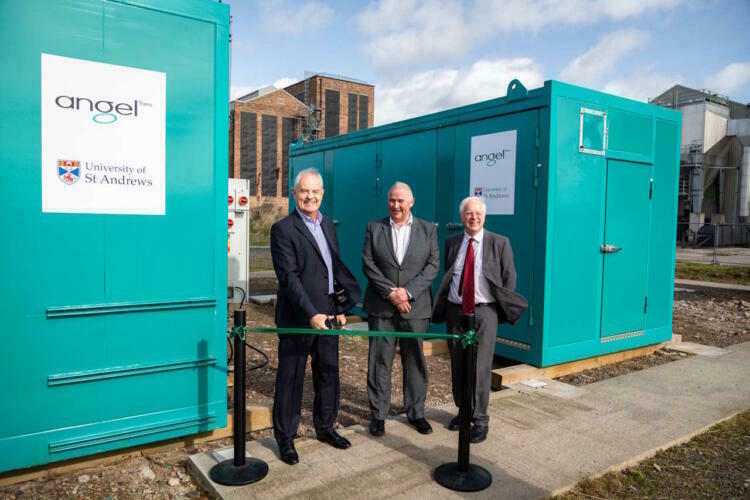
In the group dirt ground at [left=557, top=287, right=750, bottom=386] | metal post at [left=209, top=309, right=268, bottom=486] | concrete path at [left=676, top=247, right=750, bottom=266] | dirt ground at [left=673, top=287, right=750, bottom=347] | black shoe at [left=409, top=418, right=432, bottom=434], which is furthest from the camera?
concrete path at [left=676, top=247, right=750, bottom=266]

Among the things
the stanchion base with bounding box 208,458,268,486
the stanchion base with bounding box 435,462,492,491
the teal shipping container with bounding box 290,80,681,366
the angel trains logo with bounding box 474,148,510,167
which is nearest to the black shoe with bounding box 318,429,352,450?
the stanchion base with bounding box 208,458,268,486

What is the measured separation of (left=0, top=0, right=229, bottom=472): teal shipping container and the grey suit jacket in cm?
110

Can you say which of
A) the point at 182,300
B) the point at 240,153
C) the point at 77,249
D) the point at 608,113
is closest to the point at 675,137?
the point at 608,113

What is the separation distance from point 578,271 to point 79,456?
4970 millimetres

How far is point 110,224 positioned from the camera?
141 inches

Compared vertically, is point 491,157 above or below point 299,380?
above

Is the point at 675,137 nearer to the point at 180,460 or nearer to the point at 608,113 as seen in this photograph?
the point at 608,113

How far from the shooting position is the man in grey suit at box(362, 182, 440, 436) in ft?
13.5

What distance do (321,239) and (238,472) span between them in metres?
1.58

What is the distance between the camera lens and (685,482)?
3611 millimetres

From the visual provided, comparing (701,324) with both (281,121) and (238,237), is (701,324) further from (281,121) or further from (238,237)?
(281,121)

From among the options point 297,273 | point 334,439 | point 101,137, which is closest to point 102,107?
point 101,137

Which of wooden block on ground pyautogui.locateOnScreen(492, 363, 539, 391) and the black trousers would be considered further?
wooden block on ground pyautogui.locateOnScreen(492, 363, 539, 391)

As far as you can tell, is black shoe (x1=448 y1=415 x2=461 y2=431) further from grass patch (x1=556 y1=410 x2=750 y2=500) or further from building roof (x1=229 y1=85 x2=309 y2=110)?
building roof (x1=229 y1=85 x2=309 y2=110)
